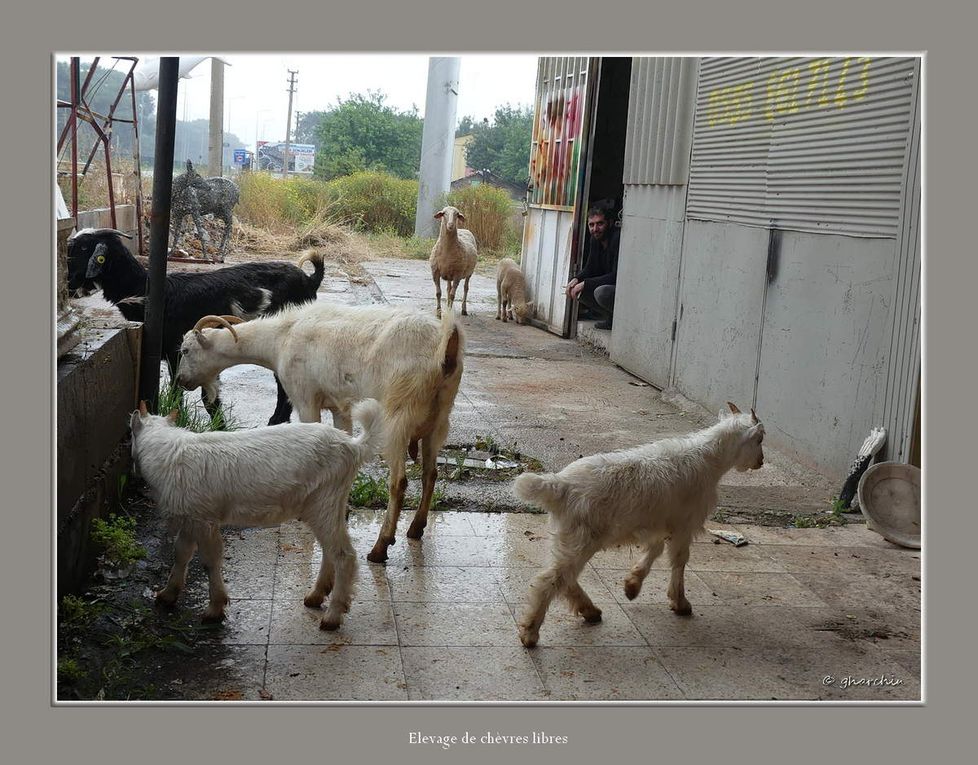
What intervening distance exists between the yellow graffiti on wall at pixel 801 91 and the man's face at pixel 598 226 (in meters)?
3.72

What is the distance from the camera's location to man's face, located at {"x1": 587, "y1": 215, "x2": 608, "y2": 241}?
12078 millimetres

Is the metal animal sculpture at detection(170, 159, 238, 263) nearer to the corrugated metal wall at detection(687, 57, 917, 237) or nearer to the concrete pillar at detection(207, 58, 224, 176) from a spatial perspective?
the concrete pillar at detection(207, 58, 224, 176)

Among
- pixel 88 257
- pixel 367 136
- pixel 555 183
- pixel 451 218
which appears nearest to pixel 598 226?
pixel 555 183

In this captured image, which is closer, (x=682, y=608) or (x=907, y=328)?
(x=682, y=608)

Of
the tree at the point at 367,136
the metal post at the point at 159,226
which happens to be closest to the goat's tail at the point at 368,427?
the metal post at the point at 159,226

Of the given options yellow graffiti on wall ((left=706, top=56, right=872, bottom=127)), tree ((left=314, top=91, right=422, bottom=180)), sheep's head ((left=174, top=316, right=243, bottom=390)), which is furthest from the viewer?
tree ((left=314, top=91, right=422, bottom=180))

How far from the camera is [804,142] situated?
22.5 ft

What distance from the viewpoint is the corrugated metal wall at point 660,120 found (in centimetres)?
919

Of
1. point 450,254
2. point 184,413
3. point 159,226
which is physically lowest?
point 184,413

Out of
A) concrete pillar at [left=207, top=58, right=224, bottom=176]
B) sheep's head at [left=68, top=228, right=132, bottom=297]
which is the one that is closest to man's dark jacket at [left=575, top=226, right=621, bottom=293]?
sheep's head at [left=68, top=228, right=132, bottom=297]

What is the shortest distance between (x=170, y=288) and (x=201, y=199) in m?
9.59

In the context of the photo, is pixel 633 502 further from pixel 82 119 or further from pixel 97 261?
pixel 82 119

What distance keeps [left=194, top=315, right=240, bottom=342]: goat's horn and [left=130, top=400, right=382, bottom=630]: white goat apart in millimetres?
1617

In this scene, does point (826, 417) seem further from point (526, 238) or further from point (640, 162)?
point (526, 238)
